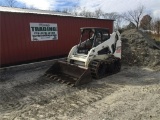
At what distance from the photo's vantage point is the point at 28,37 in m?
10.8

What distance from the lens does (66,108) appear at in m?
5.79

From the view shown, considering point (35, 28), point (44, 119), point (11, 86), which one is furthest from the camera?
point (35, 28)

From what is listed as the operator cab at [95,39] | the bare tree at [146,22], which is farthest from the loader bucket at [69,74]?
the bare tree at [146,22]

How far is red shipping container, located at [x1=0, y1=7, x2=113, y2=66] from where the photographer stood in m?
9.99

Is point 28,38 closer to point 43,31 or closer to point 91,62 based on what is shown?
point 43,31

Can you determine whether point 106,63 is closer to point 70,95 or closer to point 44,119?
point 70,95

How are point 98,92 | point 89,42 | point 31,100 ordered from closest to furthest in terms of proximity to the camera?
point 31,100
point 98,92
point 89,42

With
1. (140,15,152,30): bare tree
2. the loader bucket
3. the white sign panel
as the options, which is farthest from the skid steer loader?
(140,15,152,30): bare tree

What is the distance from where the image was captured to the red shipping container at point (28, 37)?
9992mm

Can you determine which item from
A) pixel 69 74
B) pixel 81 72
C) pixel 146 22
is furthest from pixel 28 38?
pixel 146 22

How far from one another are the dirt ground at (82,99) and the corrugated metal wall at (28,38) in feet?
5.26

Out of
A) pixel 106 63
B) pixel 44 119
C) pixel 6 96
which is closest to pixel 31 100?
pixel 6 96

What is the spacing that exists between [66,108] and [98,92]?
162 centimetres

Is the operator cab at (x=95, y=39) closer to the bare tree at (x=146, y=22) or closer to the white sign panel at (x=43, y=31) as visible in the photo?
the white sign panel at (x=43, y=31)
